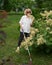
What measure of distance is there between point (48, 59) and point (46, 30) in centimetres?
84

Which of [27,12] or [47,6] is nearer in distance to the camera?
[27,12]

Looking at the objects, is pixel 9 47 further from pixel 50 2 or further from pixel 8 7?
pixel 8 7

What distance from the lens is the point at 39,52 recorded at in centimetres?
879

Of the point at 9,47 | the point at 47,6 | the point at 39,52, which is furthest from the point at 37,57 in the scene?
the point at 47,6

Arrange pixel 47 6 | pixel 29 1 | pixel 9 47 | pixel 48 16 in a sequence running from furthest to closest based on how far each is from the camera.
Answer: pixel 29 1, pixel 47 6, pixel 9 47, pixel 48 16

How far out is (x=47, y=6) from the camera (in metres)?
17.8

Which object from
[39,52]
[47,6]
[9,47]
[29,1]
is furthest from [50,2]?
[29,1]

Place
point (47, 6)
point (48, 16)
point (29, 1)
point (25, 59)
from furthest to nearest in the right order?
point (29, 1), point (47, 6), point (48, 16), point (25, 59)

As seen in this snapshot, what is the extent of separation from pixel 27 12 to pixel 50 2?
384 inches

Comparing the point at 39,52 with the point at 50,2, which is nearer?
the point at 39,52

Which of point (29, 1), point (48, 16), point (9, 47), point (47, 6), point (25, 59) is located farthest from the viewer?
point (29, 1)

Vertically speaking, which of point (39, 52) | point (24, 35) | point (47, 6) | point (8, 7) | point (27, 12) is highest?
point (27, 12)

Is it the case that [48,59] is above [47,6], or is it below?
above

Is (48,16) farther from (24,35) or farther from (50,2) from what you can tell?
(50,2)
